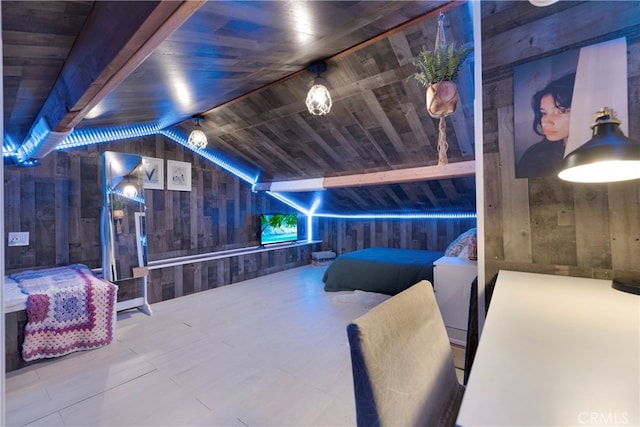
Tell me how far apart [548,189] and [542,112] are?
16.8 inches

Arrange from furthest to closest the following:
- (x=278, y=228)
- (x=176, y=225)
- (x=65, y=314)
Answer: (x=278, y=228) < (x=176, y=225) < (x=65, y=314)

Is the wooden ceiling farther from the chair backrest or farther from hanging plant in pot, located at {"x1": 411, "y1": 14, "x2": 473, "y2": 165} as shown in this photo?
the chair backrest

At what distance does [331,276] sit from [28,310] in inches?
131

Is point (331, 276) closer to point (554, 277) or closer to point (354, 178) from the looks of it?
point (354, 178)

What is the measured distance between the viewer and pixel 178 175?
4.61 meters

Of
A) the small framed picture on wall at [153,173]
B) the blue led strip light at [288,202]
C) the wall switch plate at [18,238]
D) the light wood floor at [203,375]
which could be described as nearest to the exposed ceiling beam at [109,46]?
the light wood floor at [203,375]

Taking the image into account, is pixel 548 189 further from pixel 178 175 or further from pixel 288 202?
pixel 288 202

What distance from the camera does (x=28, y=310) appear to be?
2330 millimetres

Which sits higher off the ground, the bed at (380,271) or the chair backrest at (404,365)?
the chair backrest at (404,365)

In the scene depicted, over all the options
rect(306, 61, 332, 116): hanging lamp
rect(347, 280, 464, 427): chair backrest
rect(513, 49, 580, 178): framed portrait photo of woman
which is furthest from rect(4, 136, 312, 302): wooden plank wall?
rect(513, 49, 580, 178): framed portrait photo of woman

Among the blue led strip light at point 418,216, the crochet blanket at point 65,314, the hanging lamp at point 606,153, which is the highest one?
the hanging lamp at point 606,153

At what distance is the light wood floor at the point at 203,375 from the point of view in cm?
175

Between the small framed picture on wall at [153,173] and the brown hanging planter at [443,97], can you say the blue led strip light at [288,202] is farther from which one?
the brown hanging planter at [443,97]

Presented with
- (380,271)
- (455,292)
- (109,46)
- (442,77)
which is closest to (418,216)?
A: (380,271)
